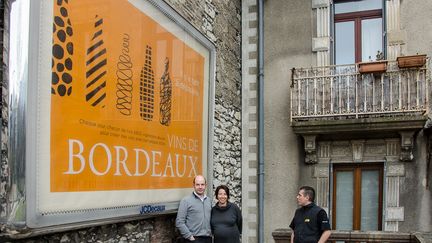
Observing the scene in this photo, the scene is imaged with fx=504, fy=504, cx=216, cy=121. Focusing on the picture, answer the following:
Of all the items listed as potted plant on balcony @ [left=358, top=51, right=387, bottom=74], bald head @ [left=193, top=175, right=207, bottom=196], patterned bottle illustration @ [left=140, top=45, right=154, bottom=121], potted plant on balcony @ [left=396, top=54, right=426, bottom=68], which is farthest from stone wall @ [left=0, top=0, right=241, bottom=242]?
potted plant on balcony @ [left=396, top=54, right=426, bottom=68]

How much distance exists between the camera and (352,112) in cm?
792

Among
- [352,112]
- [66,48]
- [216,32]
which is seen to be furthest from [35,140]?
[352,112]

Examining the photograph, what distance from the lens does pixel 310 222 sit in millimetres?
5133

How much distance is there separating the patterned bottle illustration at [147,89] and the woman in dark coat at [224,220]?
1.15 m

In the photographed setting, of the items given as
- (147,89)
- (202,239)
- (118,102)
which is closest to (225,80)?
(147,89)

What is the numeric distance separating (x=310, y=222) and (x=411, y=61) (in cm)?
372

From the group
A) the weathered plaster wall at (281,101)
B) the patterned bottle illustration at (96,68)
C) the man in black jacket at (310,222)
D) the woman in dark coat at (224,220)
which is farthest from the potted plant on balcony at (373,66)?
the patterned bottle illustration at (96,68)

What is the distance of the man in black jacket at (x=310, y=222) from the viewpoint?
5070 mm

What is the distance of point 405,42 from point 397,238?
11.5 ft

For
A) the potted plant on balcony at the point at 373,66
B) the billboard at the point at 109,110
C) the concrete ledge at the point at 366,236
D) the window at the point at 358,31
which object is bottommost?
the concrete ledge at the point at 366,236

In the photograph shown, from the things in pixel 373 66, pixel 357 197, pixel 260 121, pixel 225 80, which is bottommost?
pixel 357 197

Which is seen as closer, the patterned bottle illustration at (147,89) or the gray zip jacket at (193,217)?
the patterned bottle illustration at (147,89)

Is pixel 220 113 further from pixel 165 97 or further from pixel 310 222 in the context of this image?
pixel 310 222

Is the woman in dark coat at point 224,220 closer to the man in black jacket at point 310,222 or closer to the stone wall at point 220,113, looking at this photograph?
the stone wall at point 220,113
